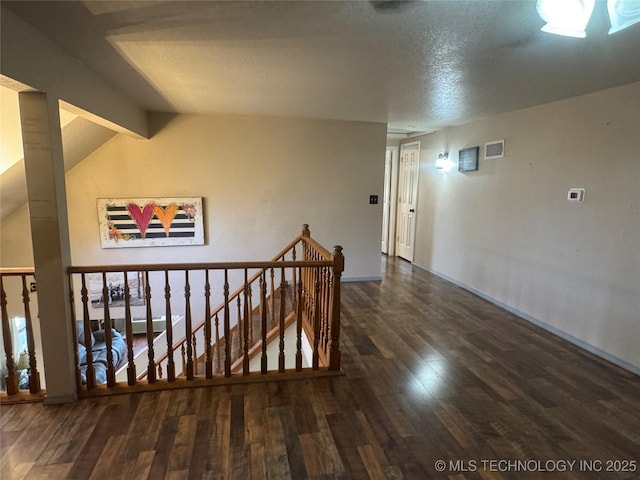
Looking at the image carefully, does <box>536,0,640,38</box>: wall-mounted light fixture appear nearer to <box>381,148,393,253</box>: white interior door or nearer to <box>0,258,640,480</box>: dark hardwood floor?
<box>0,258,640,480</box>: dark hardwood floor

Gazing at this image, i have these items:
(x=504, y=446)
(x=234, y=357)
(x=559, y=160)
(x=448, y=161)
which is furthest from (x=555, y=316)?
(x=234, y=357)

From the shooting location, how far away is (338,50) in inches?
84.1

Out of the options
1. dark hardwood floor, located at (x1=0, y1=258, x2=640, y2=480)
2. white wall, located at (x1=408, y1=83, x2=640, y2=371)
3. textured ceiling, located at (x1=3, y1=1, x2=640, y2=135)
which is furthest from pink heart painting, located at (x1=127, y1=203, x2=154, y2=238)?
white wall, located at (x1=408, y1=83, x2=640, y2=371)

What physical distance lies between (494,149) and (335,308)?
9.74 feet

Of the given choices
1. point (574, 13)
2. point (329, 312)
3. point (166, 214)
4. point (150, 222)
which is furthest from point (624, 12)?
point (150, 222)

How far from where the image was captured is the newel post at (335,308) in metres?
2.50

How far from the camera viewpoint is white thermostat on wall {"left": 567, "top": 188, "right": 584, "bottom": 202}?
3.14m

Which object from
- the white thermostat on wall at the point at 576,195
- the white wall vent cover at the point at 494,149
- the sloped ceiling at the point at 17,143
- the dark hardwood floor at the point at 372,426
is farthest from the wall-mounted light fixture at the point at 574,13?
the sloped ceiling at the point at 17,143

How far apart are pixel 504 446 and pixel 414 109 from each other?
125 inches

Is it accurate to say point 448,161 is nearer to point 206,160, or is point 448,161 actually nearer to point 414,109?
point 414,109

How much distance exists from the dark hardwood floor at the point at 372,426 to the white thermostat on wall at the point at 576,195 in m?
1.35

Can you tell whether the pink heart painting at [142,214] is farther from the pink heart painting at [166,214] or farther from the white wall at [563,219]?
the white wall at [563,219]

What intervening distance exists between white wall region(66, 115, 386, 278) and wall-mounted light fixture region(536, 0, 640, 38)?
350 cm

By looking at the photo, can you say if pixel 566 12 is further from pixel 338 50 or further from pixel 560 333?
pixel 560 333
